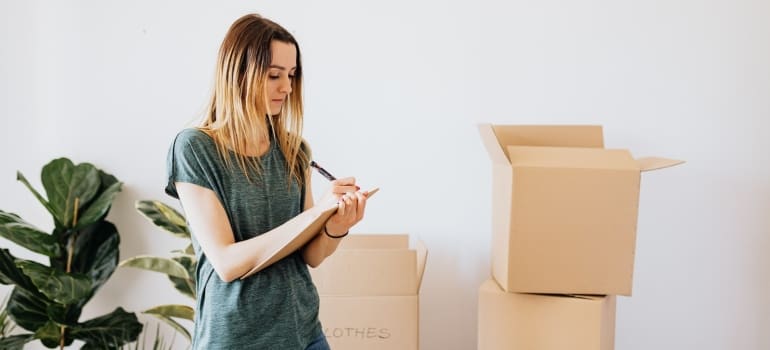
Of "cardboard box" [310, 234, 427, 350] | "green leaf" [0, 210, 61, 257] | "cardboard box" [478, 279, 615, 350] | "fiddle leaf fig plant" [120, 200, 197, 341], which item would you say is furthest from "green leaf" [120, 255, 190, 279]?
"cardboard box" [478, 279, 615, 350]

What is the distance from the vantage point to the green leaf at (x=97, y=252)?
2.42 m

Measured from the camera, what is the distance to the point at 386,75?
242 centimetres

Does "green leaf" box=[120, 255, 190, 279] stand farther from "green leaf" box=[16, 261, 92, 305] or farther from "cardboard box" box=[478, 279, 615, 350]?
"cardboard box" box=[478, 279, 615, 350]

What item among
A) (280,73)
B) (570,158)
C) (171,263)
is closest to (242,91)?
(280,73)

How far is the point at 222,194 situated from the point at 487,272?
134 cm

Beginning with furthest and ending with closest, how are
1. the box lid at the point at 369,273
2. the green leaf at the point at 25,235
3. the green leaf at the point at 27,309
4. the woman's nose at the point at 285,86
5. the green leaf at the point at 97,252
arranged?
the green leaf at the point at 97,252
the green leaf at the point at 27,309
the green leaf at the point at 25,235
the box lid at the point at 369,273
the woman's nose at the point at 285,86

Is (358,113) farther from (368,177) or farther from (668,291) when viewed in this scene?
(668,291)

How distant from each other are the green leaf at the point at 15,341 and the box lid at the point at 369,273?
2.98 ft

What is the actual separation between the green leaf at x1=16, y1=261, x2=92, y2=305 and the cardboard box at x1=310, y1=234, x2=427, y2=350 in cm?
70

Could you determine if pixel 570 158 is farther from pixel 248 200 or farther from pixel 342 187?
pixel 248 200

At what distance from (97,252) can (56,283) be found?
0.29 m

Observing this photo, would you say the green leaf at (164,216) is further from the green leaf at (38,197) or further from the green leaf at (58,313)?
the green leaf at (58,313)

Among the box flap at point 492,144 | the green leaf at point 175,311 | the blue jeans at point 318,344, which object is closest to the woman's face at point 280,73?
the blue jeans at point 318,344

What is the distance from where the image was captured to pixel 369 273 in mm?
2049
